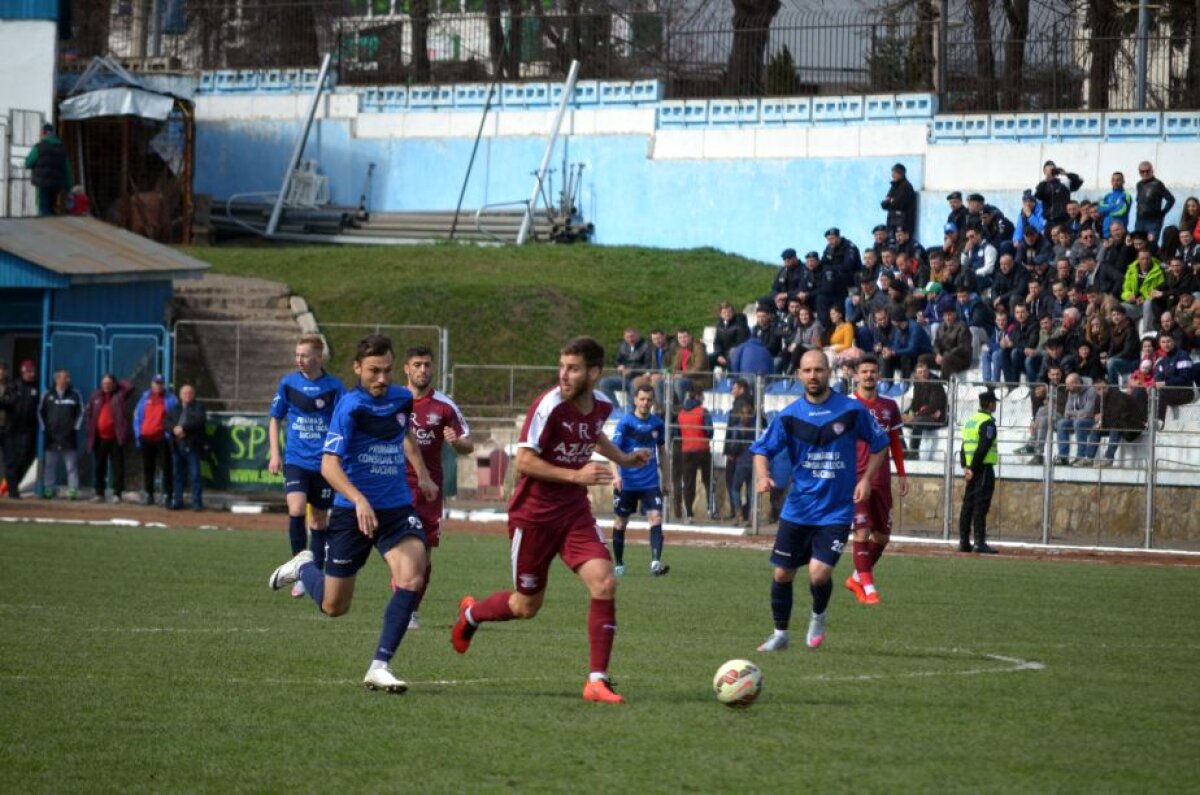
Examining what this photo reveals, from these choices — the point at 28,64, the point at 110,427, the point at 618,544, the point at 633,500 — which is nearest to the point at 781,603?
the point at 633,500

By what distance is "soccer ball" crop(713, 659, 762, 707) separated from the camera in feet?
29.1

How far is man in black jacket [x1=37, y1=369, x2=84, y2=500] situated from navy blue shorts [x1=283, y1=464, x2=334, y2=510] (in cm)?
1444

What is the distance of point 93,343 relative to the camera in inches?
1189

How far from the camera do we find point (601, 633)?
925cm

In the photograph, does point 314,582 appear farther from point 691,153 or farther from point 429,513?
point 691,153

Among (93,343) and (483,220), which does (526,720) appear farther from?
(483,220)

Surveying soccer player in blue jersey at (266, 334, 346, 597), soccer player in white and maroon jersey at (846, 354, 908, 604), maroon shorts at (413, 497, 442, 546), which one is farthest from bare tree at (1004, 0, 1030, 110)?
maroon shorts at (413, 497, 442, 546)

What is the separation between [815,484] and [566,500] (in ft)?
9.47

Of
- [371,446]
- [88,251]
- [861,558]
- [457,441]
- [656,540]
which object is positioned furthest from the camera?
[88,251]

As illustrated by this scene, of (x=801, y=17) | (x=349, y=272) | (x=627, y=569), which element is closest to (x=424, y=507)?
(x=627, y=569)

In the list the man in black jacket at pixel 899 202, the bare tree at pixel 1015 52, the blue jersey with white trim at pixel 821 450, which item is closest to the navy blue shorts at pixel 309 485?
the blue jersey with white trim at pixel 821 450

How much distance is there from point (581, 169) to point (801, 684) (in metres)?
29.1

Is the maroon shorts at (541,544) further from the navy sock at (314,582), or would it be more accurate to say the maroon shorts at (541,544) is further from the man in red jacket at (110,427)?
the man in red jacket at (110,427)

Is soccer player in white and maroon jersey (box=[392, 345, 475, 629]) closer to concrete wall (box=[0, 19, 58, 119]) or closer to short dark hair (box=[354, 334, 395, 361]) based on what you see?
short dark hair (box=[354, 334, 395, 361])
